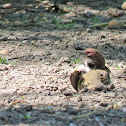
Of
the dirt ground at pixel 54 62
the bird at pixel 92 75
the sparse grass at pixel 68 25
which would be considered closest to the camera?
the dirt ground at pixel 54 62

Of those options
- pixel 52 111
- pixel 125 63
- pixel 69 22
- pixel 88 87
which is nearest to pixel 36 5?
pixel 69 22

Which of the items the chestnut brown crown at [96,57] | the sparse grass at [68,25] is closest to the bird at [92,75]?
the chestnut brown crown at [96,57]

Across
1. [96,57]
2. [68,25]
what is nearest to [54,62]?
[96,57]

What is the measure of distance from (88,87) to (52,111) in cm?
82

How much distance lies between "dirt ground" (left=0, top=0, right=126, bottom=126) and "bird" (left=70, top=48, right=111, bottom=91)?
0.32 feet

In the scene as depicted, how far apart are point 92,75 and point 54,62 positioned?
1.23 metres

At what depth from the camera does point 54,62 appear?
4660mm

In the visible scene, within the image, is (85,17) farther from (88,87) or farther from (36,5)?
(88,87)

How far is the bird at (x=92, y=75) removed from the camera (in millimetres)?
3521

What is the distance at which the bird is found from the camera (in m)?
3.52

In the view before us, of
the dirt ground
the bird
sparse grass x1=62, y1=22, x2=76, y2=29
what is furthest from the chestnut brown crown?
sparse grass x1=62, y1=22, x2=76, y2=29

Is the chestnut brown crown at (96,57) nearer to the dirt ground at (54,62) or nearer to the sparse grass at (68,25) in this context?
the dirt ground at (54,62)

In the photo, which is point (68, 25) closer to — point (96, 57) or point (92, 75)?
point (96, 57)

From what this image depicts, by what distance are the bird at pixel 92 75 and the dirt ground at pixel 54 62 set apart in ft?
0.32
